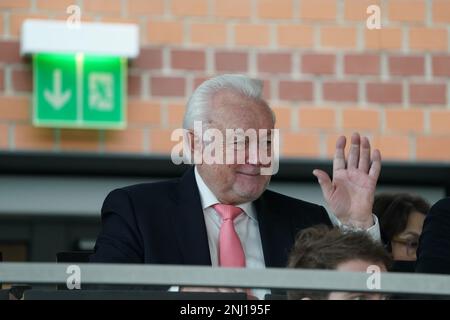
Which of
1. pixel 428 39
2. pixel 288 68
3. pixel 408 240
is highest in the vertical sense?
pixel 428 39

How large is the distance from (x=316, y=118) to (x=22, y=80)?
1203 mm

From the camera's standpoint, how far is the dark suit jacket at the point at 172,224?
4531 mm

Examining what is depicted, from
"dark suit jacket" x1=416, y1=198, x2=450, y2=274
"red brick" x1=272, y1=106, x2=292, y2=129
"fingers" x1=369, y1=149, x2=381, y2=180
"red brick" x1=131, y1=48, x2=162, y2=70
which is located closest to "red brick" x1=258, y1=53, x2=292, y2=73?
"red brick" x1=272, y1=106, x2=292, y2=129

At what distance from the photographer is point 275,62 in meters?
6.57

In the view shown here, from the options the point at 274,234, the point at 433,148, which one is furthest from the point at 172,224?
the point at 433,148

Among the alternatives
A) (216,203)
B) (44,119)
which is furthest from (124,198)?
(44,119)

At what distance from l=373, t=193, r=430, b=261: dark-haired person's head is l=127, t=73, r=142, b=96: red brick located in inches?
50.5

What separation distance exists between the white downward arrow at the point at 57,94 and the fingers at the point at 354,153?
1.77m

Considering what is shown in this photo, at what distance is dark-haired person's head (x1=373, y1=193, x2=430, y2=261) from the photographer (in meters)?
5.48

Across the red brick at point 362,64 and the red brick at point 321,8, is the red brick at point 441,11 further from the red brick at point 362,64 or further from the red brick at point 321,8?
the red brick at point 321,8

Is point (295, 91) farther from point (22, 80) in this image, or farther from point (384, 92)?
point (22, 80)

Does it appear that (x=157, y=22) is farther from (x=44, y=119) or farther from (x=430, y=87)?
(x=430, y=87)

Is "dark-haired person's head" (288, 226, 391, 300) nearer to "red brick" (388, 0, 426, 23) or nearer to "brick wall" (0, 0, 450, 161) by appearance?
"brick wall" (0, 0, 450, 161)
